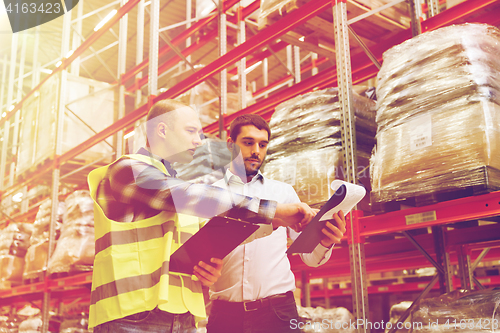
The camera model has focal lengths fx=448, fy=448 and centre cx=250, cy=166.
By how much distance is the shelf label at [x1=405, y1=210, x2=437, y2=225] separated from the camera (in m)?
2.58

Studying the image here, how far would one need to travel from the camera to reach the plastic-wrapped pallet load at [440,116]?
2301mm

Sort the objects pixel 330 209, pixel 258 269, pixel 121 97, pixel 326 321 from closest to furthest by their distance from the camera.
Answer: pixel 330 209 < pixel 258 269 < pixel 326 321 < pixel 121 97

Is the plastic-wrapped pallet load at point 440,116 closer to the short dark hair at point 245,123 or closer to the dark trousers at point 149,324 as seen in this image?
the short dark hair at point 245,123

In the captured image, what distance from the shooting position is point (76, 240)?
552 cm

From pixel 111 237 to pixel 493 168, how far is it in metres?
1.87

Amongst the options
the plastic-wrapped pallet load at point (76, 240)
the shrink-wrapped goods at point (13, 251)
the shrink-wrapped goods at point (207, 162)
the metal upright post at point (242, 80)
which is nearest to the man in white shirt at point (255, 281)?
the shrink-wrapped goods at point (207, 162)

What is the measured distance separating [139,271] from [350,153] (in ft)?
5.91

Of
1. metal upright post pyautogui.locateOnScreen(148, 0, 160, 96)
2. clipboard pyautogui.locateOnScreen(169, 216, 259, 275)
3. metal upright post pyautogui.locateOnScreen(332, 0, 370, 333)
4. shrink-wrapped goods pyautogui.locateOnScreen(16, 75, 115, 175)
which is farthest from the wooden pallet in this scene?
shrink-wrapped goods pyautogui.locateOnScreen(16, 75, 115, 175)

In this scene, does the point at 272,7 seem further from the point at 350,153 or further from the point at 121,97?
the point at 121,97

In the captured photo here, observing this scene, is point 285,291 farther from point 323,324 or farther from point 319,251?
point 323,324

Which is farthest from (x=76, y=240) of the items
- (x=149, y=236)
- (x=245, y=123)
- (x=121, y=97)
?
(x=149, y=236)

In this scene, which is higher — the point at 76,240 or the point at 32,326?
the point at 76,240

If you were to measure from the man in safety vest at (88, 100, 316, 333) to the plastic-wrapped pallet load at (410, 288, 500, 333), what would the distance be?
3.91ft

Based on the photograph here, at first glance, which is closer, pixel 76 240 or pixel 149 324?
pixel 149 324
